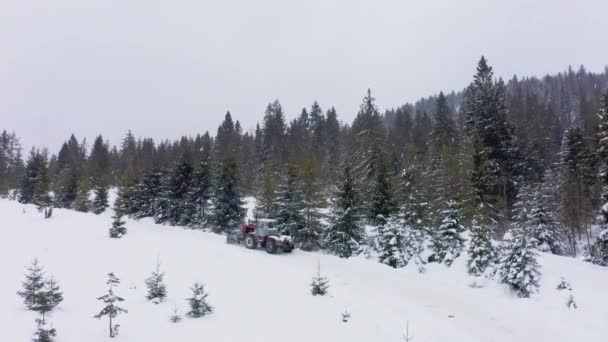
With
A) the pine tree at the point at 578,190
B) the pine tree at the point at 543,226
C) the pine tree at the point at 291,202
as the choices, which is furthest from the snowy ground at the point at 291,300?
the pine tree at the point at 578,190

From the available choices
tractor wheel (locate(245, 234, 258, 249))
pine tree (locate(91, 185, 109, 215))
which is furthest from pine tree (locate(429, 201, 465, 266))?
Result: pine tree (locate(91, 185, 109, 215))

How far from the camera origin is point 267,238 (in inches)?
869

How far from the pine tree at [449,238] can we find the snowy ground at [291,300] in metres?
1.47

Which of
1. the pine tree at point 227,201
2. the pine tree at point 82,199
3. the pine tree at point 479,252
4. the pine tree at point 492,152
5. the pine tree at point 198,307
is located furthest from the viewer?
the pine tree at point 82,199

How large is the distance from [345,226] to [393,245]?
3.85 metres

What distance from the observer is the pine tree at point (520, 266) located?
1385 cm

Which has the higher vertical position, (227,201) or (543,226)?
(227,201)

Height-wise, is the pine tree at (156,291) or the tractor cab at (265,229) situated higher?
the tractor cab at (265,229)

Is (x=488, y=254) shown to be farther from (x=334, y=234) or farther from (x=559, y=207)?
(x=559, y=207)

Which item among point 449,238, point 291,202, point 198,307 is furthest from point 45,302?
point 449,238

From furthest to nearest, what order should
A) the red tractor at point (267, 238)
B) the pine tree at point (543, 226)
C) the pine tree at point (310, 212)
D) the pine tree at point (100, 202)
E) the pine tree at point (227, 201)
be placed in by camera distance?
the pine tree at point (100, 202) → the pine tree at point (227, 201) → the pine tree at point (543, 226) → the pine tree at point (310, 212) → the red tractor at point (267, 238)

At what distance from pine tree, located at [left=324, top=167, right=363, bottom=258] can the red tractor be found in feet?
10.1

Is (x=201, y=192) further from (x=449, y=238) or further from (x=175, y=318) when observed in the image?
(x=175, y=318)

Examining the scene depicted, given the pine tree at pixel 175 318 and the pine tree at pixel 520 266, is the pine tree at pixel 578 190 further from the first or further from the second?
the pine tree at pixel 175 318
